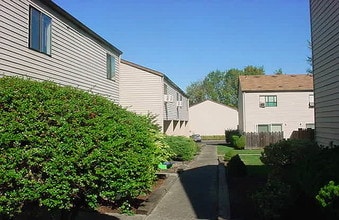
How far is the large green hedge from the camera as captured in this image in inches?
218

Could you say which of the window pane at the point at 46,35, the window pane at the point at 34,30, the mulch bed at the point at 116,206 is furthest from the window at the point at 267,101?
the window pane at the point at 34,30

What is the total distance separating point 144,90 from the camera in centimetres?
2948

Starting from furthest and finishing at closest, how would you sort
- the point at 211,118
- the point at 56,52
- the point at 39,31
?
1. the point at 211,118
2. the point at 56,52
3. the point at 39,31

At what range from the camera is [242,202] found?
34.8 ft

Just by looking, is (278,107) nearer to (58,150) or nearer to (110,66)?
(110,66)

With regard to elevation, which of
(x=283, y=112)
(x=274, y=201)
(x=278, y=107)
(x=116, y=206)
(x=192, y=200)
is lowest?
(x=192, y=200)

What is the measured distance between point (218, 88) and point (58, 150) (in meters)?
110

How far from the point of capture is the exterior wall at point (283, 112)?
41.1 m

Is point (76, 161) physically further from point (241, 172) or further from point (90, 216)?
point (241, 172)

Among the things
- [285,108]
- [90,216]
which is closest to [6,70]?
[90,216]

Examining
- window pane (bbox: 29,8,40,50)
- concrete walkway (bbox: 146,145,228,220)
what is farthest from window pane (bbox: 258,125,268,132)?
window pane (bbox: 29,8,40,50)

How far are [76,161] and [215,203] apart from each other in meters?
6.17

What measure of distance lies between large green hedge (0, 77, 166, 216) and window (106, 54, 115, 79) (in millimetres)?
14060

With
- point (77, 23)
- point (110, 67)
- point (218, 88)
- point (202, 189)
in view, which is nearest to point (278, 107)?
point (110, 67)
